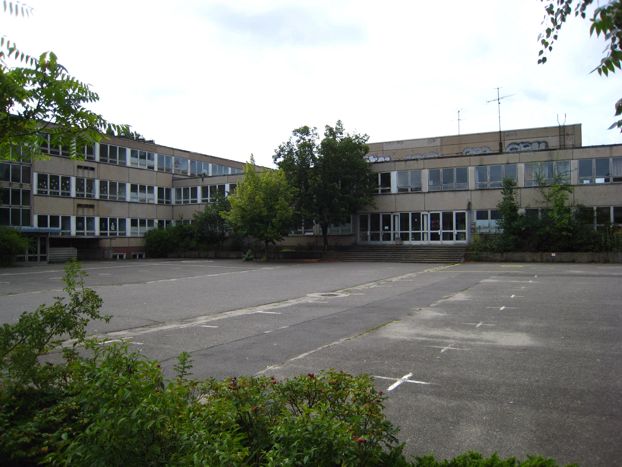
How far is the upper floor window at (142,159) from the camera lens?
51.0 meters

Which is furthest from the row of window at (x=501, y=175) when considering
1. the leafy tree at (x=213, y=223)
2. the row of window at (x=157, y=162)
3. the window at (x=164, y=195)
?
the row of window at (x=157, y=162)

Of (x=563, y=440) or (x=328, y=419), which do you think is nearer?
(x=328, y=419)

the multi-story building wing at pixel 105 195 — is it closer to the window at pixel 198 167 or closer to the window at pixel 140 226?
the window at pixel 198 167

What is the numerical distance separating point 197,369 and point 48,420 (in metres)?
3.94

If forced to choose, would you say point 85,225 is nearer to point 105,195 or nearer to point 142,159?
point 105,195

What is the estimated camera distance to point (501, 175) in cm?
3888

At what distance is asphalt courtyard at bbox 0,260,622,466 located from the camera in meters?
5.10

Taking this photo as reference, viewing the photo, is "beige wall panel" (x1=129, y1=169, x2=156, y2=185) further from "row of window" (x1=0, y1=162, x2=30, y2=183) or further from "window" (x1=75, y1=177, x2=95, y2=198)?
"row of window" (x1=0, y1=162, x2=30, y2=183)

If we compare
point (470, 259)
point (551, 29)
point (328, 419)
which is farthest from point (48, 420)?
point (470, 259)

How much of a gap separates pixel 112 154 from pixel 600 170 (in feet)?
140

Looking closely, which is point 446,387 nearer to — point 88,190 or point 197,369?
point 197,369

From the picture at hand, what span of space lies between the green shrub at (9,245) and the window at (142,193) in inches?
634

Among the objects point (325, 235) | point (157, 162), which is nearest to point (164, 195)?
point (157, 162)

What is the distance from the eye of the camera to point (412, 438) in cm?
486
